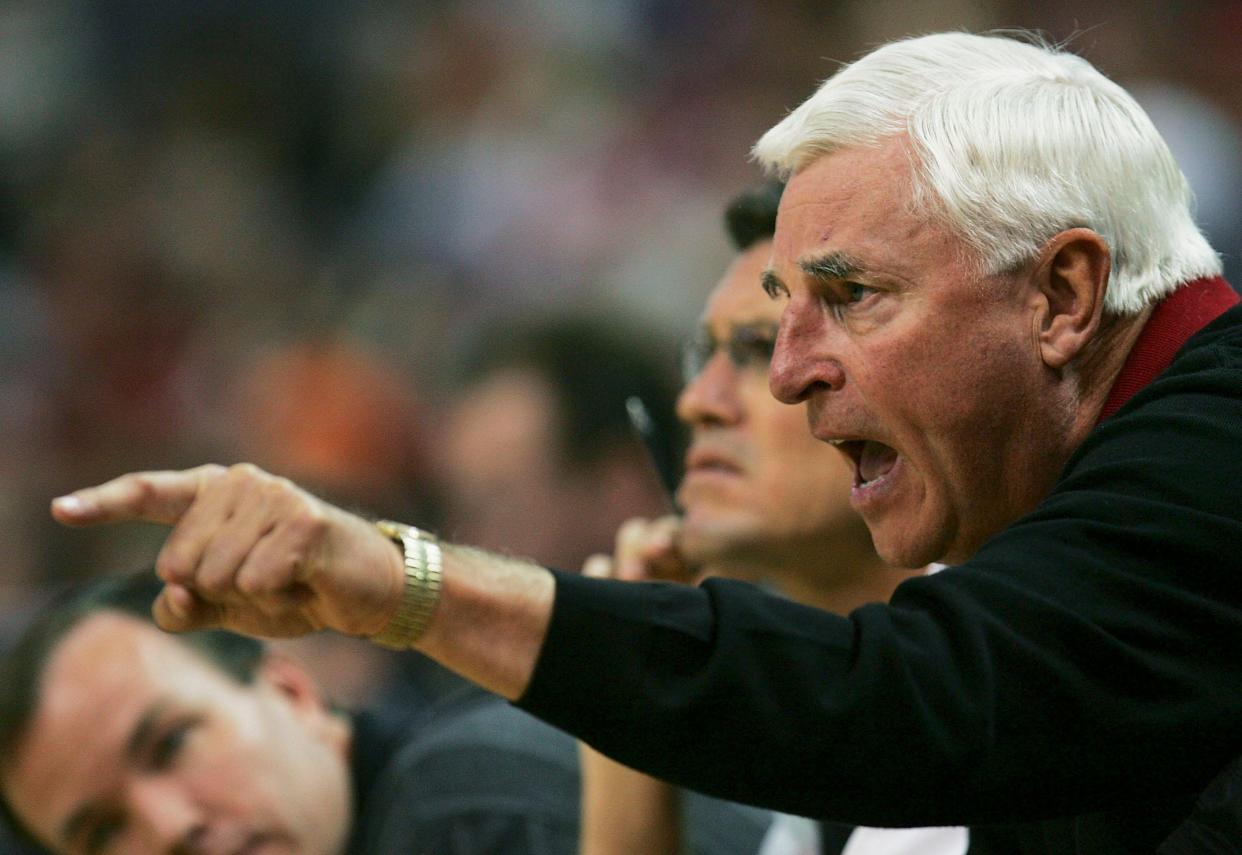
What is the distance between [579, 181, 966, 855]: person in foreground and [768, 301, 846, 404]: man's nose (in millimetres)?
1131

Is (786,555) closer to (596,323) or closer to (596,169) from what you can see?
(596,323)

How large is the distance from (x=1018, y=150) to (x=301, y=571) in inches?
40.0

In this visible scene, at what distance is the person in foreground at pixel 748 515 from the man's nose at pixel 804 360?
113 centimetres

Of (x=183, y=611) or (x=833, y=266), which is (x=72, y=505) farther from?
(x=833, y=266)

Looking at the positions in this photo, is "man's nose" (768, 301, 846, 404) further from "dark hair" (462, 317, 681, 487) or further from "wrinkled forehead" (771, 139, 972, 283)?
"dark hair" (462, 317, 681, 487)

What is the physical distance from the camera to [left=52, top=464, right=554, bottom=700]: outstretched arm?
148cm

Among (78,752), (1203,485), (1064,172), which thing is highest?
(1064,172)

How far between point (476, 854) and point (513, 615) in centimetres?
155

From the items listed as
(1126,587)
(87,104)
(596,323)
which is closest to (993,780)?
(1126,587)

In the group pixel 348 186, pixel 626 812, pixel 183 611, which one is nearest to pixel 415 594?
pixel 183 611

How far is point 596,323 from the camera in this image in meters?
4.89

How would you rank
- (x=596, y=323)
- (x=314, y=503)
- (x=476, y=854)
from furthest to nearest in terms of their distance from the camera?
(x=596, y=323), (x=476, y=854), (x=314, y=503)

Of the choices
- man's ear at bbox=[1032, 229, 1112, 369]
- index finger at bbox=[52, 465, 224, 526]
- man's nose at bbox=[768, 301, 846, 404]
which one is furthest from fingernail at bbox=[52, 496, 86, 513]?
man's ear at bbox=[1032, 229, 1112, 369]

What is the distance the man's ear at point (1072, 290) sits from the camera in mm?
1963
